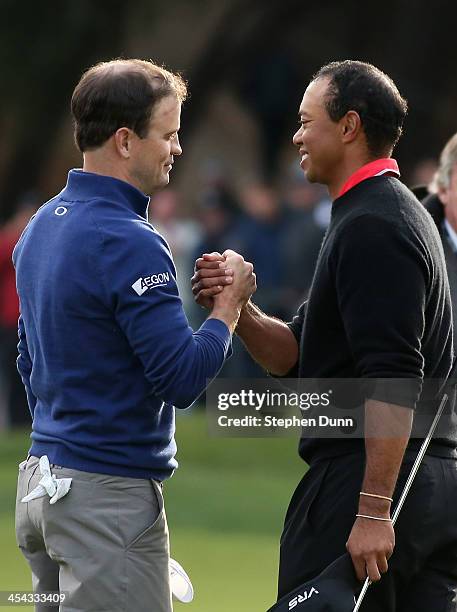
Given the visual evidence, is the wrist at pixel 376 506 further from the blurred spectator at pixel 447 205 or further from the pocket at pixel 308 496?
the blurred spectator at pixel 447 205

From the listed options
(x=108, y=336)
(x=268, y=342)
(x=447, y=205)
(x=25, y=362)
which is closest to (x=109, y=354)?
(x=108, y=336)

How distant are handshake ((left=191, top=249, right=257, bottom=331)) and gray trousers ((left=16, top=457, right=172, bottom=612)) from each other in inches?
22.6

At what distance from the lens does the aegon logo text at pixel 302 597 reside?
4.41m

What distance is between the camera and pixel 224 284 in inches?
179

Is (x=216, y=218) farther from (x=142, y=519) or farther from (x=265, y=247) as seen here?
(x=142, y=519)

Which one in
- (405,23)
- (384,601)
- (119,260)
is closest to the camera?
(119,260)

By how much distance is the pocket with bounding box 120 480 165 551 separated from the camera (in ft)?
14.0

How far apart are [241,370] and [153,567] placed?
10588mm

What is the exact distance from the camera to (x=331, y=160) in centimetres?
476

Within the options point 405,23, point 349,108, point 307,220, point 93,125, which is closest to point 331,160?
point 349,108

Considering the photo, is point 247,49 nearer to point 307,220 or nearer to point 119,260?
point 307,220

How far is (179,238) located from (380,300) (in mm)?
12023

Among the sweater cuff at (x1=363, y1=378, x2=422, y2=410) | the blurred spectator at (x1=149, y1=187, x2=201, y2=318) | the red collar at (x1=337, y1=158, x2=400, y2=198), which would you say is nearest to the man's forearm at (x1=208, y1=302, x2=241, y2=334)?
the sweater cuff at (x1=363, y1=378, x2=422, y2=410)

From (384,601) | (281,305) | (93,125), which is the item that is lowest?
(384,601)
